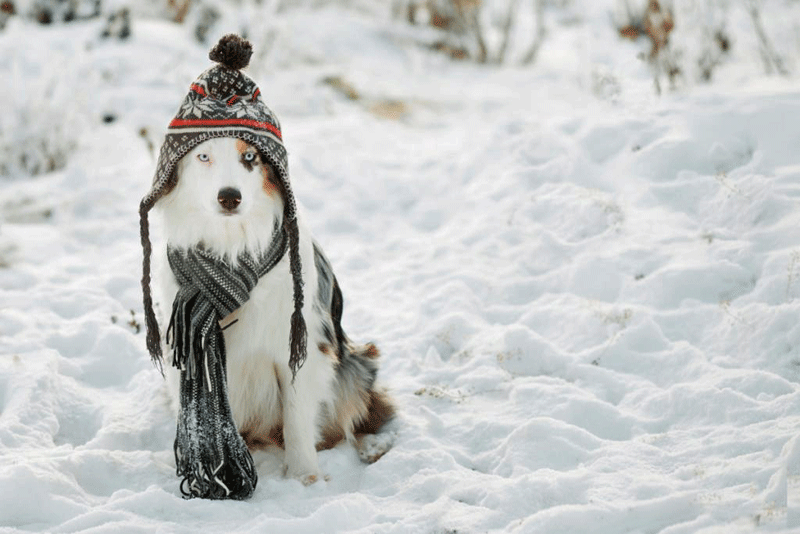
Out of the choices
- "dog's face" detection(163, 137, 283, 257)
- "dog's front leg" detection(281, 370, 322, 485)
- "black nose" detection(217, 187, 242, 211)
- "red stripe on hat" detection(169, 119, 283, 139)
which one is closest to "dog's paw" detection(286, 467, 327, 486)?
"dog's front leg" detection(281, 370, 322, 485)

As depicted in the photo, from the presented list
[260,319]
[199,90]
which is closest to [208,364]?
[260,319]

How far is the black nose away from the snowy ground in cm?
107

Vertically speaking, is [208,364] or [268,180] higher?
[268,180]

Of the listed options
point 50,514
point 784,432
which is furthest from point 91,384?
point 784,432

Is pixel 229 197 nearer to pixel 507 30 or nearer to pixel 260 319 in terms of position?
pixel 260 319

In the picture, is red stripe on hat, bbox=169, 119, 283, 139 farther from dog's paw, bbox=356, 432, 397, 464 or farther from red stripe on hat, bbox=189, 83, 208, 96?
dog's paw, bbox=356, 432, 397, 464

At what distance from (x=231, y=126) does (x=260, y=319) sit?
0.75m

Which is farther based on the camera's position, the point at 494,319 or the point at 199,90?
the point at 494,319

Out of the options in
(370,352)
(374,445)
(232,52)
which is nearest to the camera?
(232,52)

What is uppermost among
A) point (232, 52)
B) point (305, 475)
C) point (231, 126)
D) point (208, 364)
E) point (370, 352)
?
point (232, 52)

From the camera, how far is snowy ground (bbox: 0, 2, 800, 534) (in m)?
2.67

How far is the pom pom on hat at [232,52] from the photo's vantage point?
2672 mm

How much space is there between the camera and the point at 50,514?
2613 mm

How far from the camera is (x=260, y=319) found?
2957 millimetres
